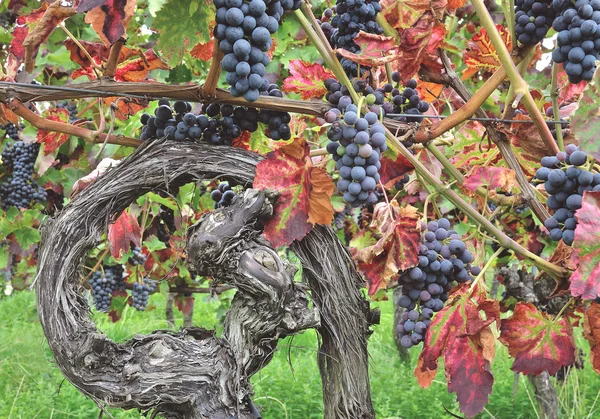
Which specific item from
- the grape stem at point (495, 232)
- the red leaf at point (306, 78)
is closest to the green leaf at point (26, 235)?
the red leaf at point (306, 78)

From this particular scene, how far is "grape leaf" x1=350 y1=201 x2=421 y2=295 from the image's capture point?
1300 mm

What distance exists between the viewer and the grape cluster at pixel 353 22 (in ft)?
4.04

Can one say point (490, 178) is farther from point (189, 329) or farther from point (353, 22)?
point (189, 329)

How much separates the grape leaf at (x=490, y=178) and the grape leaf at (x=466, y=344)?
239 millimetres

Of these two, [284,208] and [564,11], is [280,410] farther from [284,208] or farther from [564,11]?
[564,11]

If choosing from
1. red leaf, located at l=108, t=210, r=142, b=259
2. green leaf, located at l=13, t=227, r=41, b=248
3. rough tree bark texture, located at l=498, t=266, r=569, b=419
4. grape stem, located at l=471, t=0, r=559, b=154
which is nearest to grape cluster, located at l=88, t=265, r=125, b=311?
green leaf, located at l=13, t=227, r=41, b=248

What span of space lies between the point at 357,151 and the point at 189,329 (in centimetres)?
58

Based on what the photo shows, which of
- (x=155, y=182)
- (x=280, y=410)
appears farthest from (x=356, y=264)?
(x=280, y=410)

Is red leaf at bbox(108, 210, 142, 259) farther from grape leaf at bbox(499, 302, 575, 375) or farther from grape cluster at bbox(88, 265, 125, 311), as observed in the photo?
grape cluster at bbox(88, 265, 125, 311)

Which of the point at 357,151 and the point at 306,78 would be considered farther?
the point at 306,78

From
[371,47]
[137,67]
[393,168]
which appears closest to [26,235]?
[137,67]

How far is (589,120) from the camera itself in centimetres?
110

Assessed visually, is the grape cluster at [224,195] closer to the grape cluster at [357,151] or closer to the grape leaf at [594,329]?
the grape cluster at [357,151]

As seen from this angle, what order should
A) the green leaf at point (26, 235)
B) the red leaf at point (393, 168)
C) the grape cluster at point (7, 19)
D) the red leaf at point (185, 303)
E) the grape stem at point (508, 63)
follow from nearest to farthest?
1. the grape stem at point (508, 63)
2. the red leaf at point (393, 168)
3. the green leaf at point (26, 235)
4. the grape cluster at point (7, 19)
5. the red leaf at point (185, 303)
